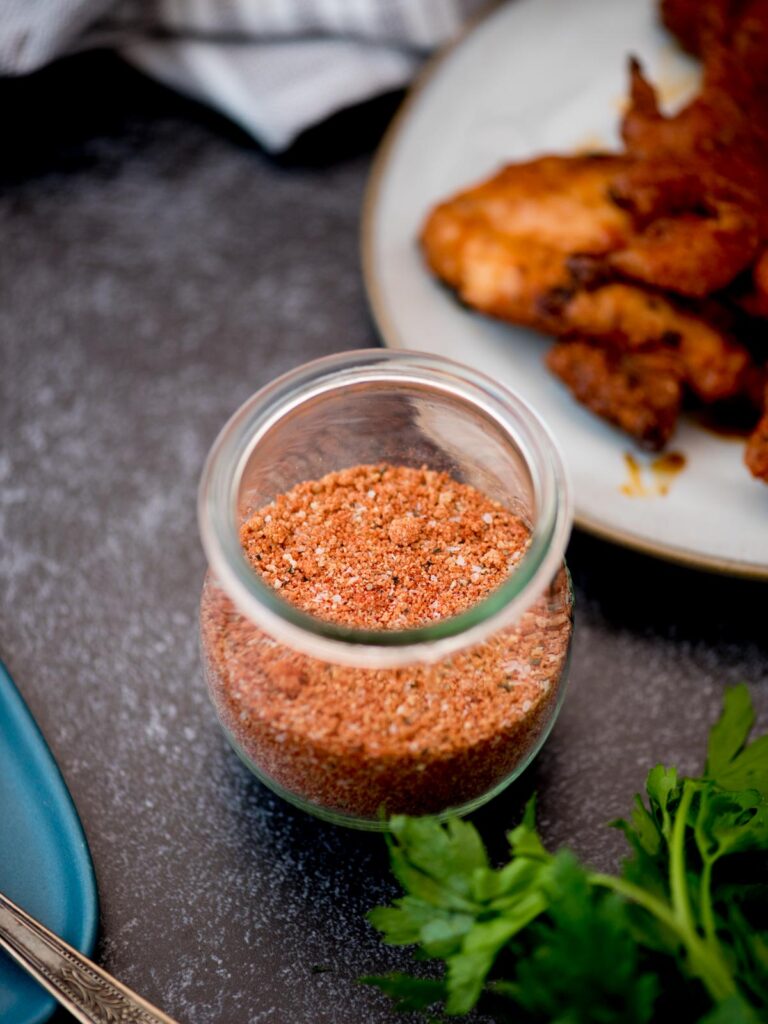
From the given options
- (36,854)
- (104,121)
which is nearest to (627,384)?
(36,854)

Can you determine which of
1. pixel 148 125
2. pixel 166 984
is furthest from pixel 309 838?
pixel 148 125

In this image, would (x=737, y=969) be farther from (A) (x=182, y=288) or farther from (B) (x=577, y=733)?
(A) (x=182, y=288)

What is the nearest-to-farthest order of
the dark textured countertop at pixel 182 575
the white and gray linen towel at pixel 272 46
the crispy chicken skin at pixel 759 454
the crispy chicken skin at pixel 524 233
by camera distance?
the dark textured countertop at pixel 182 575
the crispy chicken skin at pixel 759 454
the crispy chicken skin at pixel 524 233
the white and gray linen towel at pixel 272 46

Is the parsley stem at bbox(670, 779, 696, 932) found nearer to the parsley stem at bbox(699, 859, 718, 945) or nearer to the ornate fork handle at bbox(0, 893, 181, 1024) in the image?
the parsley stem at bbox(699, 859, 718, 945)

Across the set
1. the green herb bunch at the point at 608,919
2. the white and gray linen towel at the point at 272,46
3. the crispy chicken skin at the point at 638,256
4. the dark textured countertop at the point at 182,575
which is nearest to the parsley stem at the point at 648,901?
the green herb bunch at the point at 608,919

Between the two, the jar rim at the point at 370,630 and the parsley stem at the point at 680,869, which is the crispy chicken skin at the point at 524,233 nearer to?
the jar rim at the point at 370,630

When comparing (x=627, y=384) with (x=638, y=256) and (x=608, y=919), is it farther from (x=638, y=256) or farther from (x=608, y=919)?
(x=608, y=919)

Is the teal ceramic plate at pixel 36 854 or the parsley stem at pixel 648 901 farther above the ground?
the parsley stem at pixel 648 901

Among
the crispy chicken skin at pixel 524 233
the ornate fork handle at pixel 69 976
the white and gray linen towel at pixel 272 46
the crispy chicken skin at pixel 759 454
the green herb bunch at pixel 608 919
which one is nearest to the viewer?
the green herb bunch at pixel 608 919
